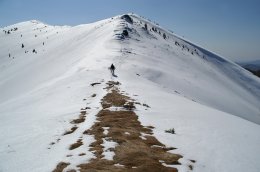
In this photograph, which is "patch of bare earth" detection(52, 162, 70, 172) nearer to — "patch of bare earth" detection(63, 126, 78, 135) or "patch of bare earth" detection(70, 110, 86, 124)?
"patch of bare earth" detection(63, 126, 78, 135)

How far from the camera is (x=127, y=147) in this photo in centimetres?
1395

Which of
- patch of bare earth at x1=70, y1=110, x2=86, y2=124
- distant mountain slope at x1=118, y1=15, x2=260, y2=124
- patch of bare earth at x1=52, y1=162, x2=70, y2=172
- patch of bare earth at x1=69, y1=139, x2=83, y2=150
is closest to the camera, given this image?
patch of bare earth at x1=52, y1=162, x2=70, y2=172

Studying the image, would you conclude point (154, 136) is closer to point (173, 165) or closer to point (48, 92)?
point (173, 165)

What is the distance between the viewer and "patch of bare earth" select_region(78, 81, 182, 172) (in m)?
11.6

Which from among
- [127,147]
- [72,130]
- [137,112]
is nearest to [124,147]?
[127,147]

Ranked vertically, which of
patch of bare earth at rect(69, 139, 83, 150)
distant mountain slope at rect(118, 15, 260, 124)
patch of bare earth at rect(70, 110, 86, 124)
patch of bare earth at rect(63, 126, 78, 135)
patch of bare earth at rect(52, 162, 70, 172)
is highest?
distant mountain slope at rect(118, 15, 260, 124)

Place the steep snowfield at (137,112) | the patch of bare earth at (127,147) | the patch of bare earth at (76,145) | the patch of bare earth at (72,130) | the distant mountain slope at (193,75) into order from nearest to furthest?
the patch of bare earth at (127,147) → the steep snowfield at (137,112) → the patch of bare earth at (76,145) → the patch of bare earth at (72,130) → the distant mountain slope at (193,75)

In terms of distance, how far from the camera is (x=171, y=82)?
45562 mm

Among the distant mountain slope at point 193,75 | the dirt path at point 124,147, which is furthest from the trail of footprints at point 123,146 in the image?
the distant mountain slope at point 193,75

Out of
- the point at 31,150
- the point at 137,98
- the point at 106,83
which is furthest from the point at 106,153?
the point at 106,83

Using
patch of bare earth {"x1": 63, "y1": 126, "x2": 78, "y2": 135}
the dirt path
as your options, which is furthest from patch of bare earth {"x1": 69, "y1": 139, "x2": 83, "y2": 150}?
patch of bare earth {"x1": 63, "y1": 126, "x2": 78, "y2": 135}

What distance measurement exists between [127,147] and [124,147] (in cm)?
15

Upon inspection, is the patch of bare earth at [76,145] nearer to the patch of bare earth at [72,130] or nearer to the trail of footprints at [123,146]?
the trail of footprints at [123,146]

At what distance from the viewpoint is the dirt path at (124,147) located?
1169cm
